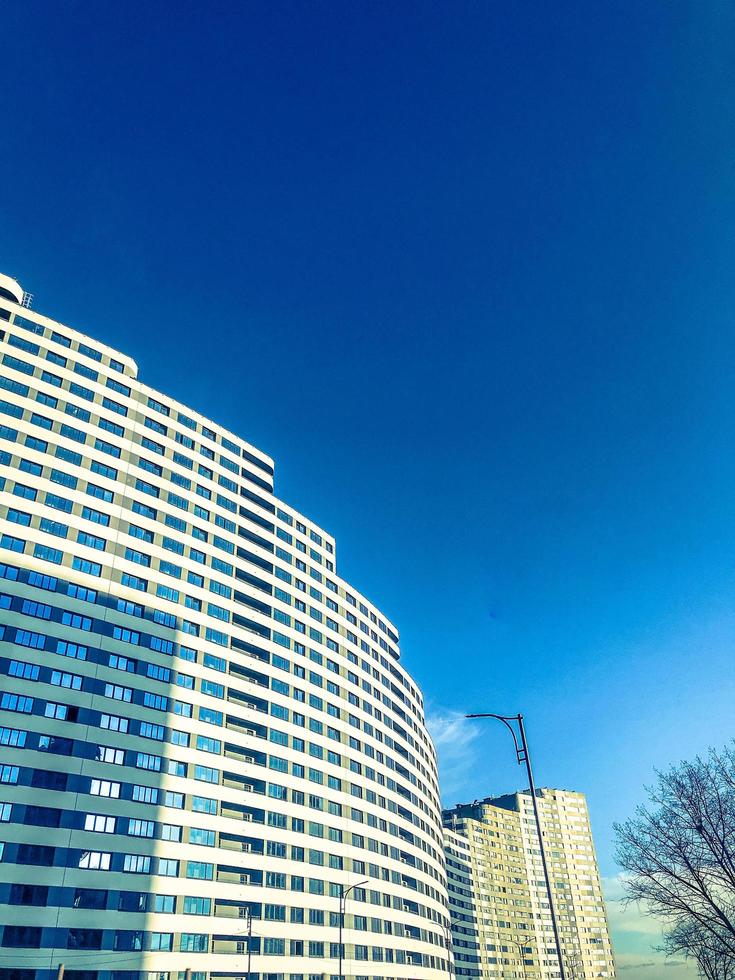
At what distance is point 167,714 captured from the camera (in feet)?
223

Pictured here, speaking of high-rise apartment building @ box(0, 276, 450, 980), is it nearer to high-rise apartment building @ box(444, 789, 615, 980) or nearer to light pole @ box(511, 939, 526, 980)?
high-rise apartment building @ box(444, 789, 615, 980)

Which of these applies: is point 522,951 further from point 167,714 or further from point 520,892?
point 167,714

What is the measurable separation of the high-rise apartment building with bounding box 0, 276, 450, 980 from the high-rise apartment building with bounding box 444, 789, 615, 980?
56707 mm

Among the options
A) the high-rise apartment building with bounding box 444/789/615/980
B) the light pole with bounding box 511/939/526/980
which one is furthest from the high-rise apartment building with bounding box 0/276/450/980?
the light pole with bounding box 511/939/526/980

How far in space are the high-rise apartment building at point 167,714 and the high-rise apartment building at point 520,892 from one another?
186 feet

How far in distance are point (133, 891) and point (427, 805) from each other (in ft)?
233

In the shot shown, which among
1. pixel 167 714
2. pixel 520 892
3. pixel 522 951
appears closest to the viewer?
pixel 167 714

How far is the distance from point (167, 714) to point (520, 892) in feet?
470

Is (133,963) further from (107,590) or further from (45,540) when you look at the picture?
(45,540)

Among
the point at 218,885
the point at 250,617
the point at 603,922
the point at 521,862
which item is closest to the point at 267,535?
the point at 250,617

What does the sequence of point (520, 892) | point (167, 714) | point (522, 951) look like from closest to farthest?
point (167, 714) < point (522, 951) < point (520, 892)

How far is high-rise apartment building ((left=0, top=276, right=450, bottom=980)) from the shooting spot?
56.8 meters

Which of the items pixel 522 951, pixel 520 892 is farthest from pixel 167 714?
pixel 520 892

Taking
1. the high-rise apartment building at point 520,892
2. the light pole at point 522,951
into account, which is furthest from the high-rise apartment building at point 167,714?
the light pole at point 522,951
